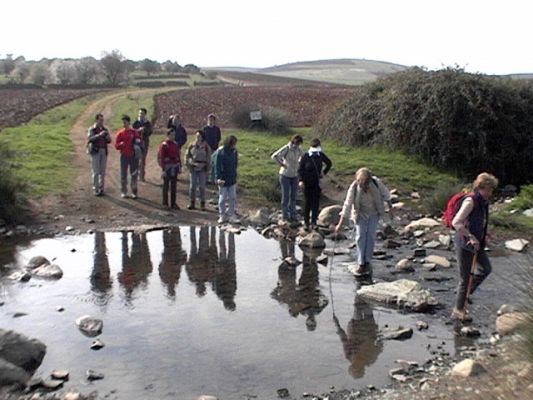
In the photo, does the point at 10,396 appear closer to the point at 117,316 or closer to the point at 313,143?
the point at 117,316

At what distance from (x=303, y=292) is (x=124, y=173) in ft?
27.0

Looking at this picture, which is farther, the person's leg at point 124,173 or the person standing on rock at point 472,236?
the person's leg at point 124,173

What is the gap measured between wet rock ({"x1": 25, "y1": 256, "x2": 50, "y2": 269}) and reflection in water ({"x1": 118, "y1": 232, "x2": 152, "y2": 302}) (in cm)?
141

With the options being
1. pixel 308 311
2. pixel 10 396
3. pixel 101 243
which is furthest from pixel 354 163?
pixel 10 396

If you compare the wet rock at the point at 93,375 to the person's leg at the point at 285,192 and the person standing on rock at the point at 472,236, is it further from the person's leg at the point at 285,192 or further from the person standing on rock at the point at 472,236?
the person's leg at the point at 285,192

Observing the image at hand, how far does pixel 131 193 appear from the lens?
1859 cm

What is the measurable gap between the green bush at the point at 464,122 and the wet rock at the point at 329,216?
780cm

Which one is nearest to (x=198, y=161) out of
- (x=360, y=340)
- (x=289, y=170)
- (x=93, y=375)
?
(x=289, y=170)

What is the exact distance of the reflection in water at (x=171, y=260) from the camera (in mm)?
11894

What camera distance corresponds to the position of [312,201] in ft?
51.2

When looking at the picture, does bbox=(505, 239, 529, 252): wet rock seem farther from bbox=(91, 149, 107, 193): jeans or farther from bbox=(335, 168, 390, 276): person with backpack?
bbox=(91, 149, 107, 193): jeans

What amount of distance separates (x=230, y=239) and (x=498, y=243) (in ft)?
18.7

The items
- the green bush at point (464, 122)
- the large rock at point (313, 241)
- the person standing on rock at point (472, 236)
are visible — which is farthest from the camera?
the green bush at point (464, 122)

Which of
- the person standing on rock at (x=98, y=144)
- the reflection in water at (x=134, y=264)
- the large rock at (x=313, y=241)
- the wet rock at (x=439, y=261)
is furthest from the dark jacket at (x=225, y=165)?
the wet rock at (x=439, y=261)
